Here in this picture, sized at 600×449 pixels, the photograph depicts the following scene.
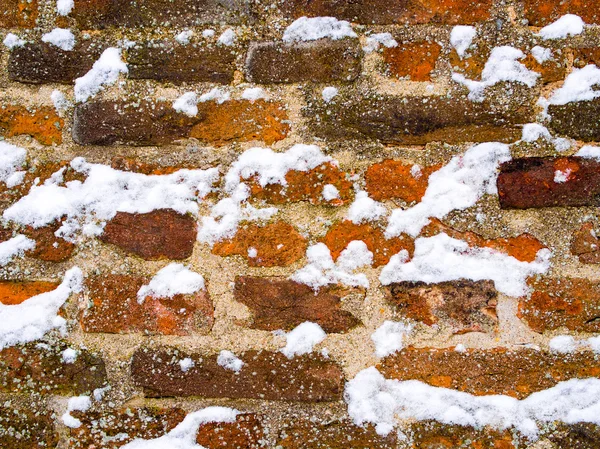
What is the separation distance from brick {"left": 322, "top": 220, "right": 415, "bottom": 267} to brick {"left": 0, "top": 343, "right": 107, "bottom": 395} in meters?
0.39

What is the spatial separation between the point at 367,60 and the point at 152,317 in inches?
19.5

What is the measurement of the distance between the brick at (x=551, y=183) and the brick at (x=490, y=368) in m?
0.21

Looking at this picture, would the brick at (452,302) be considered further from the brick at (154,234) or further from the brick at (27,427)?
the brick at (27,427)

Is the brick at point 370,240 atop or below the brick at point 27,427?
atop

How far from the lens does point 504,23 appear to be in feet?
2.36

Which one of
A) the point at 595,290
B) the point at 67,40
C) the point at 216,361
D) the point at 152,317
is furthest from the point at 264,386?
the point at 67,40

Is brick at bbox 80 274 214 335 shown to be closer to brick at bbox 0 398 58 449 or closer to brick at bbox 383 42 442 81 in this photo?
brick at bbox 0 398 58 449

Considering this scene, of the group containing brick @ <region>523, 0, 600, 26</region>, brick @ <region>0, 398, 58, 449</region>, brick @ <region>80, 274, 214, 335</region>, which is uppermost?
brick @ <region>523, 0, 600, 26</region>

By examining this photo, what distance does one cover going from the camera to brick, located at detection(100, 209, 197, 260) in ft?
2.43

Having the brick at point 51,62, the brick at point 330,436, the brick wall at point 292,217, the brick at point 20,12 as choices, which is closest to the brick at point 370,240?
the brick wall at point 292,217

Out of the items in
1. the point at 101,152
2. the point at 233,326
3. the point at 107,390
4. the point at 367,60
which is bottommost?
the point at 107,390

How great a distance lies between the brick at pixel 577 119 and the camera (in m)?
0.71

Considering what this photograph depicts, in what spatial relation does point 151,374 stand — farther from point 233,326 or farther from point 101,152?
point 101,152

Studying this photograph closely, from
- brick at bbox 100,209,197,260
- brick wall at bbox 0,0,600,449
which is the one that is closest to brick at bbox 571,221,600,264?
brick wall at bbox 0,0,600,449
